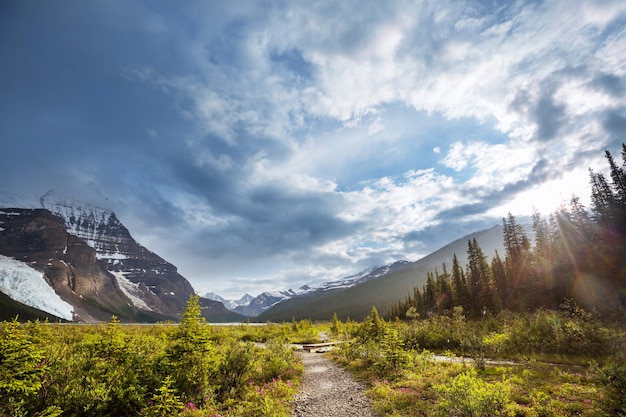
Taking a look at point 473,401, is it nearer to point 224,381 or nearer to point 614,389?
point 614,389

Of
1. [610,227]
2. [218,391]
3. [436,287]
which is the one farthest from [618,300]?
[218,391]

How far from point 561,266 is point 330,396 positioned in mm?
70959

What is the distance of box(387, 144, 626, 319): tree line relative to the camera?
52.5 metres

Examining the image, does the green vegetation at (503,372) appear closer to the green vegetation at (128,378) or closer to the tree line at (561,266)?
the green vegetation at (128,378)

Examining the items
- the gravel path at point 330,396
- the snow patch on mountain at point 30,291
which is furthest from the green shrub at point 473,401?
the snow patch on mountain at point 30,291

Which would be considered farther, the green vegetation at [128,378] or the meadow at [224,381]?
the meadow at [224,381]

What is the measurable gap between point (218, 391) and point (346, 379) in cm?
725

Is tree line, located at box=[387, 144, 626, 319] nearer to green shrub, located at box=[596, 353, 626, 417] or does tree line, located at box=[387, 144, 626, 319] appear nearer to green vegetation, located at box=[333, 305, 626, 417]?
green vegetation, located at box=[333, 305, 626, 417]

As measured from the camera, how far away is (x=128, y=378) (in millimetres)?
9078

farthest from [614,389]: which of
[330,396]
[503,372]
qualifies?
[330,396]

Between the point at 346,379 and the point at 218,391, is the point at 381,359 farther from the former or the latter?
the point at 218,391

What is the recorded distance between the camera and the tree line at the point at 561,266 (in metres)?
52.5

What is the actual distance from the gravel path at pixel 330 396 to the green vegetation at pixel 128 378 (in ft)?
2.65

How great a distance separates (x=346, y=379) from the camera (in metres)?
15.5
